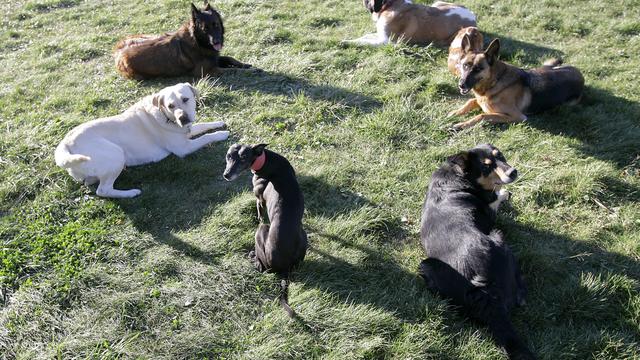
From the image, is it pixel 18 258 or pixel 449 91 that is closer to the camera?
pixel 18 258

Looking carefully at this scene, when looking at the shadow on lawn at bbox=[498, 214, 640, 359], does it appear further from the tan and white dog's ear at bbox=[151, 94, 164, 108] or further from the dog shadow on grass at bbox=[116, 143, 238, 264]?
the tan and white dog's ear at bbox=[151, 94, 164, 108]

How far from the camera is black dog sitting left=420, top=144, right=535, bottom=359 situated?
3.39 metres

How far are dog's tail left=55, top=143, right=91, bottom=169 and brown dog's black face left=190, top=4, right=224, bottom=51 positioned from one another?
2902 millimetres

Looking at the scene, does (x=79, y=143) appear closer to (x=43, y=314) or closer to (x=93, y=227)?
(x=93, y=227)

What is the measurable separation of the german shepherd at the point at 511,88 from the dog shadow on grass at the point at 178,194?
2965 millimetres

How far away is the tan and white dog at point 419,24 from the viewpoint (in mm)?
7629

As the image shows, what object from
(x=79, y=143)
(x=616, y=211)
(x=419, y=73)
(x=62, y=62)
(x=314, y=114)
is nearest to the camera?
(x=616, y=211)

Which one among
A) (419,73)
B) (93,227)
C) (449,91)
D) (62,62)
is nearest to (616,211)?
(449,91)

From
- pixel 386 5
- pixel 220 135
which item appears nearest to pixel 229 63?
pixel 220 135

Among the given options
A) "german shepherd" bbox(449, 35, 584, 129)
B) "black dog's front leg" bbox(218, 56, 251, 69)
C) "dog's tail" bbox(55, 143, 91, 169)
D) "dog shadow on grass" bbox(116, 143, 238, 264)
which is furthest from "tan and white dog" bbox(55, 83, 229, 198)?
"german shepherd" bbox(449, 35, 584, 129)

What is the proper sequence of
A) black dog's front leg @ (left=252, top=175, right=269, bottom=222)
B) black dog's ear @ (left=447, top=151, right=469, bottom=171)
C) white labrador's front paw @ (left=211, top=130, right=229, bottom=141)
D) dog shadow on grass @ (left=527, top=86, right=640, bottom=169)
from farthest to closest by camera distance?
white labrador's front paw @ (left=211, top=130, right=229, bottom=141)
dog shadow on grass @ (left=527, top=86, right=640, bottom=169)
black dog's front leg @ (left=252, top=175, right=269, bottom=222)
black dog's ear @ (left=447, top=151, right=469, bottom=171)

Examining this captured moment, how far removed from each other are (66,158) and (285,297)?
2939 millimetres

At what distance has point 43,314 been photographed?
3941 millimetres

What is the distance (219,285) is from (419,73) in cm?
442
